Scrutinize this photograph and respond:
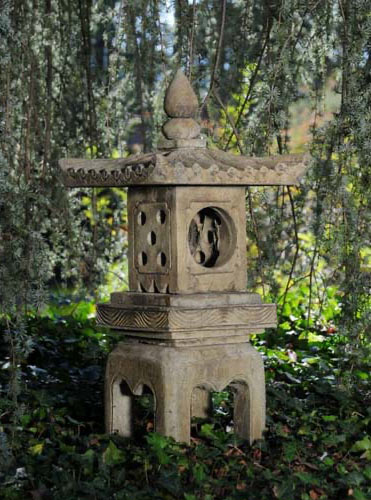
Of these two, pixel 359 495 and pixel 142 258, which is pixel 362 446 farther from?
pixel 142 258

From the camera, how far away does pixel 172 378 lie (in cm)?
392

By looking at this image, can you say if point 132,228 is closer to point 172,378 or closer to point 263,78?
point 172,378

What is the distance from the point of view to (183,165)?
153 inches

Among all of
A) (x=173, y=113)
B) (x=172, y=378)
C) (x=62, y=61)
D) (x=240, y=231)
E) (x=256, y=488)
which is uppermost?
(x=62, y=61)

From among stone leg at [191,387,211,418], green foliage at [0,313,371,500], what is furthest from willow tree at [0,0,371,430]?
stone leg at [191,387,211,418]

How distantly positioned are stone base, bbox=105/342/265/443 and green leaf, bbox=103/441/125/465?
16cm

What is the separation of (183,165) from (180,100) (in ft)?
1.15

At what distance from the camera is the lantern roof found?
389 cm

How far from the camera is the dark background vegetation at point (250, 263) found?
12.6 ft

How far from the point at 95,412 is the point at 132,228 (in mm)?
896

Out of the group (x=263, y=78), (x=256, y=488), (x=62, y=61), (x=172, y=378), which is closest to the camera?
(x=256, y=488)

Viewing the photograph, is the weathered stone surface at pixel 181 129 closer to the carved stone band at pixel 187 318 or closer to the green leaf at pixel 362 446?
the carved stone band at pixel 187 318

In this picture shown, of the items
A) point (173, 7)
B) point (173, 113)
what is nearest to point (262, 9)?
point (173, 7)

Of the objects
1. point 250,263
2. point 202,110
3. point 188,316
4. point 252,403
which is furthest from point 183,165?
point 250,263
